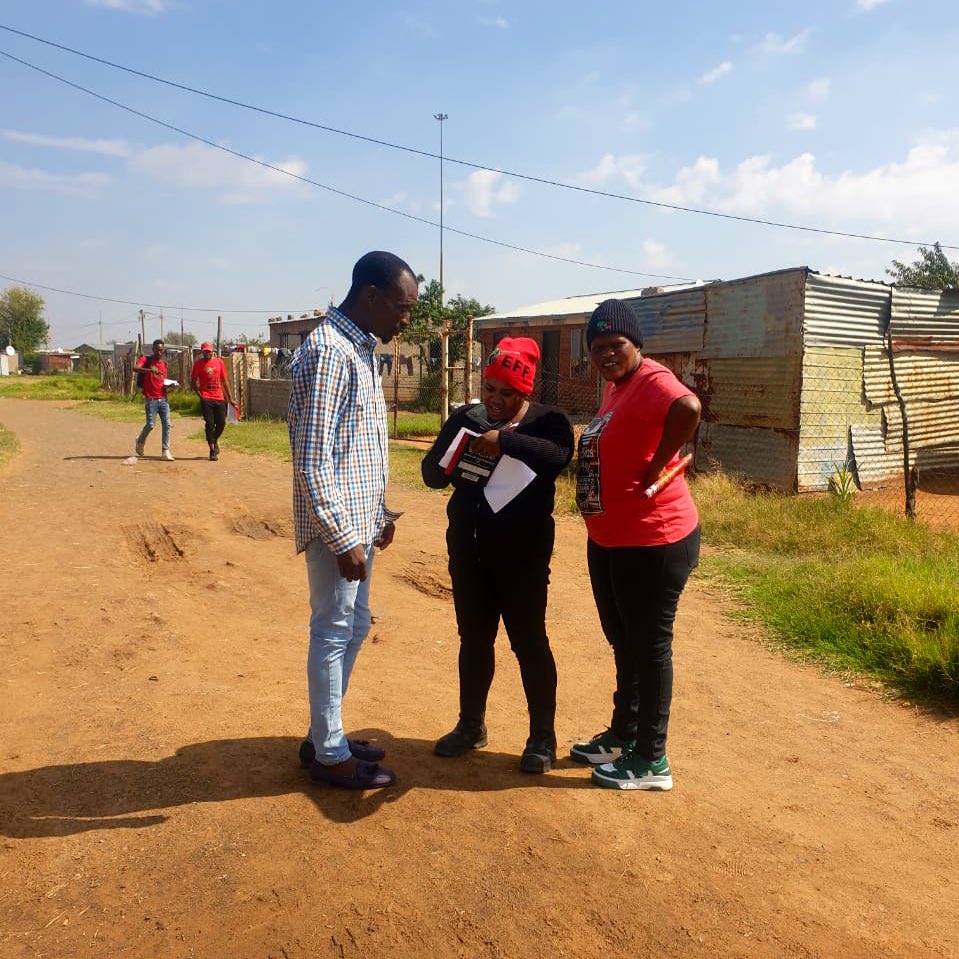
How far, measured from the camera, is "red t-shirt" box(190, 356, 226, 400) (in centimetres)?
1152

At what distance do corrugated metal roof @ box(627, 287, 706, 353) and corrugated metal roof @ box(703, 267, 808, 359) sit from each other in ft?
0.54

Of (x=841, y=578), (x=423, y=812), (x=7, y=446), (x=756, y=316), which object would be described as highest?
(x=756, y=316)

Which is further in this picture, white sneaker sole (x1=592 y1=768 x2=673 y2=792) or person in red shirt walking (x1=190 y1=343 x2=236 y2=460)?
person in red shirt walking (x1=190 y1=343 x2=236 y2=460)

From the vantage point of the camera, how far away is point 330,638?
9.16 feet

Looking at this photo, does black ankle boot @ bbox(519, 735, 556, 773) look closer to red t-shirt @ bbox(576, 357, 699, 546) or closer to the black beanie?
red t-shirt @ bbox(576, 357, 699, 546)

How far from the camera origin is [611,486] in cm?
295

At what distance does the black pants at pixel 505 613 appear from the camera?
9.96 feet

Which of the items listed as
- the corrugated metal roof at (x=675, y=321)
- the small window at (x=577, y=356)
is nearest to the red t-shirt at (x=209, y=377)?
the corrugated metal roof at (x=675, y=321)

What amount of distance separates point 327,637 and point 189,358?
1024 inches

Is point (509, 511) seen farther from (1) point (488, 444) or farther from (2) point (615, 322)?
(2) point (615, 322)

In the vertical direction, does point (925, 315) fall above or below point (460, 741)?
above

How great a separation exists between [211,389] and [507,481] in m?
9.58

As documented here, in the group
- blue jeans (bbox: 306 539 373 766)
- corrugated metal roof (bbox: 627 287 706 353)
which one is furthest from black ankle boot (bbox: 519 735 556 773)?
corrugated metal roof (bbox: 627 287 706 353)

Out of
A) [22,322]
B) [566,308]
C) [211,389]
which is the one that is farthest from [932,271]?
[22,322]
